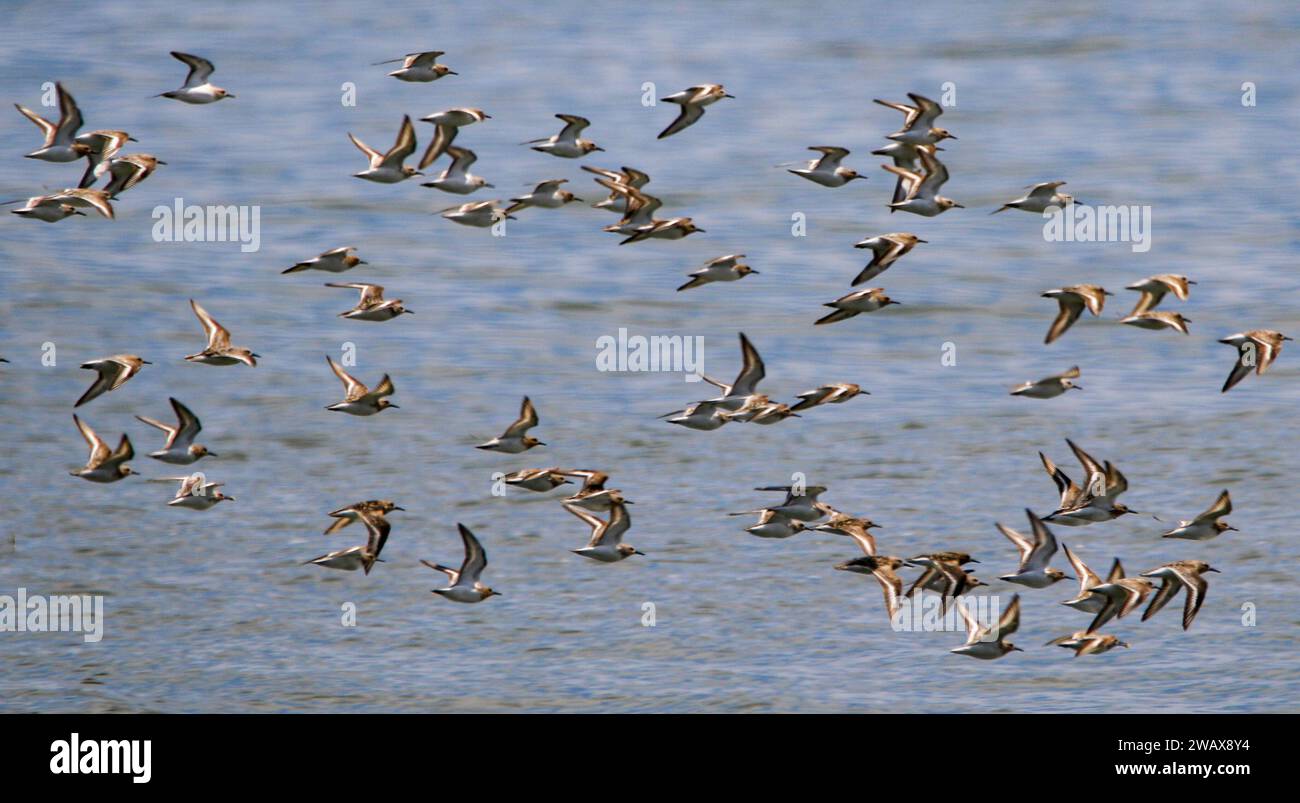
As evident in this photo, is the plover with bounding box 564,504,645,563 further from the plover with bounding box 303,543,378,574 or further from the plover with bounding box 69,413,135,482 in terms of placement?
the plover with bounding box 69,413,135,482

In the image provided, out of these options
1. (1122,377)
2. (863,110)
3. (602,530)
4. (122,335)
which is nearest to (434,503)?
(602,530)

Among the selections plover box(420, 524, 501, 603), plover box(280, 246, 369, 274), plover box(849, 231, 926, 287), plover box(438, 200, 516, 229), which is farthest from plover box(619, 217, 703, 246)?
plover box(420, 524, 501, 603)

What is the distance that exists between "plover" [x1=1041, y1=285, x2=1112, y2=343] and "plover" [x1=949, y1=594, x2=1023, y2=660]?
3.28m

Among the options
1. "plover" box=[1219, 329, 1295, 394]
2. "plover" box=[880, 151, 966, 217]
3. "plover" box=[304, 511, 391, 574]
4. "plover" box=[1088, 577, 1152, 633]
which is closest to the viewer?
"plover" box=[1088, 577, 1152, 633]

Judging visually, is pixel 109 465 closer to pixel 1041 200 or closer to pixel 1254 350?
pixel 1041 200

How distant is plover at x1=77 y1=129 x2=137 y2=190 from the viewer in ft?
81.3

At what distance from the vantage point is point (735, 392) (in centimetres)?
2341

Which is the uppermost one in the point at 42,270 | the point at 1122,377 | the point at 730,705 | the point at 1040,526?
the point at 42,270

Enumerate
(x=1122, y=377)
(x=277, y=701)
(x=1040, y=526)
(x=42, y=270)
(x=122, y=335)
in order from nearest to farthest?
(x=1040, y=526) < (x=277, y=701) < (x=1122, y=377) < (x=122, y=335) < (x=42, y=270)

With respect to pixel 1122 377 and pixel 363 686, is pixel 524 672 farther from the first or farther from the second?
pixel 1122 377

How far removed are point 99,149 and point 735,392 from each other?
915cm

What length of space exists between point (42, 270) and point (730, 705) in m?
22.6

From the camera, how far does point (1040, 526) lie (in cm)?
2223

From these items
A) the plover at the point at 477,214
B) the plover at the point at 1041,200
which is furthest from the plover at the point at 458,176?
the plover at the point at 1041,200
